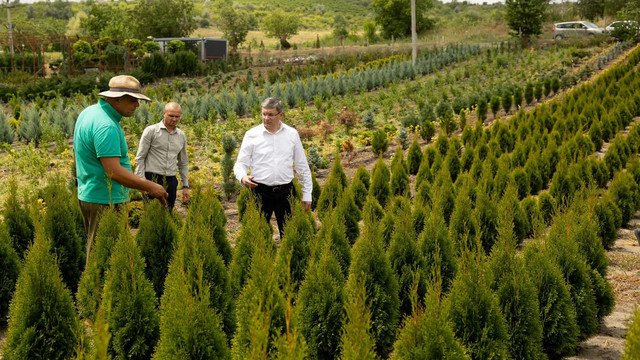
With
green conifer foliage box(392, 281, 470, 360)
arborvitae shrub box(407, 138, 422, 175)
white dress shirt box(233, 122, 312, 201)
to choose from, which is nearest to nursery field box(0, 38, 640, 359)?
green conifer foliage box(392, 281, 470, 360)

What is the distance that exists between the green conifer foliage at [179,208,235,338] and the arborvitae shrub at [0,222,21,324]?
5.86 ft

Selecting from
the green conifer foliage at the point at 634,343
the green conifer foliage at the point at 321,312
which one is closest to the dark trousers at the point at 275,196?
the green conifer foliage at the point at 321,312

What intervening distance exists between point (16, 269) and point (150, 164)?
4.72 ft

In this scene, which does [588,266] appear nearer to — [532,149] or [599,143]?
[532,149]

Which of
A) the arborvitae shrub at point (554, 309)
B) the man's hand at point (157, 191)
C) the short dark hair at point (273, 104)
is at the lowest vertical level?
the arborvitae shrub at point (554, 309)

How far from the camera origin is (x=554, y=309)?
4.27 metres

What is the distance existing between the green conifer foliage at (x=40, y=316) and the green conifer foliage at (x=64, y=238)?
1845 mm

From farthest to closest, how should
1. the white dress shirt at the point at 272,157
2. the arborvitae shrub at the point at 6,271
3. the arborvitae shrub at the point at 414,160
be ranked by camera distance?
the arborvitae shrub at the point at 414,160
the white dress shirt at the point at 272,157
the arborvitae shrub at the point at 6,271

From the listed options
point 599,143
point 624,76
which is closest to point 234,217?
point 599,143

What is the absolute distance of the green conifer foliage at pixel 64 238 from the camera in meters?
5.29

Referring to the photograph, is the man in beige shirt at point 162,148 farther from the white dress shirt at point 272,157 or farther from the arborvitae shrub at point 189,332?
the arborvitae shrub at point 189,332

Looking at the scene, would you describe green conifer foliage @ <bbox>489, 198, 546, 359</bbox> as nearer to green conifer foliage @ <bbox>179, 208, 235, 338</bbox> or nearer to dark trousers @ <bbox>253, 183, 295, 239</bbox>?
green conifer foliage @ <bbox>179, 208, 235, 338</bbox>

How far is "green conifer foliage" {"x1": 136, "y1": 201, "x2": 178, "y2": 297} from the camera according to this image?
15.7 ft

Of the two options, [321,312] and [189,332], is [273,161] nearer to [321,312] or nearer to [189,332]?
[321,312]
